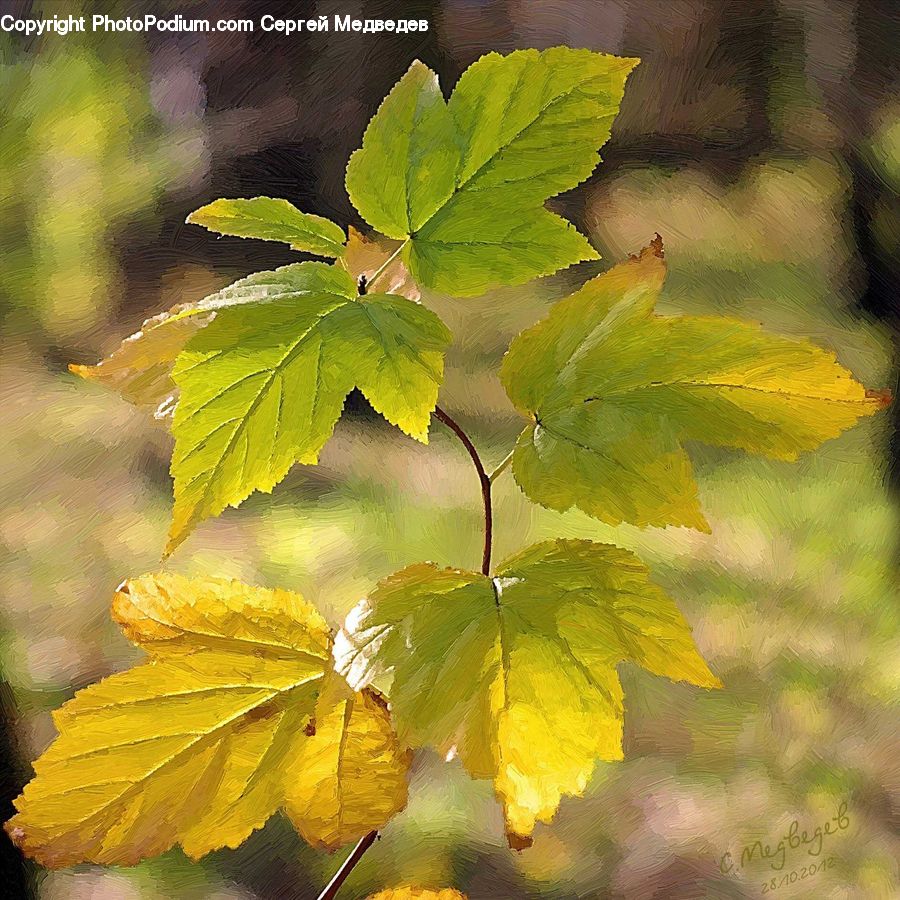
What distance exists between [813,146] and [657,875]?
37 cm

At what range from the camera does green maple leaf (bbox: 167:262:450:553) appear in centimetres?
18

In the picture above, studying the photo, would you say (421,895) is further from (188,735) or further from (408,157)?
(408,157)

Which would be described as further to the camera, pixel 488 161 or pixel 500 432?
pixel 500 432

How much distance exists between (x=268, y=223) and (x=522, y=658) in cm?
12

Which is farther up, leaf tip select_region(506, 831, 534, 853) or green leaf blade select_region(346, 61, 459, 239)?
green leaf blade select_region(346, 61, 459, 239)

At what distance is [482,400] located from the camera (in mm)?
417

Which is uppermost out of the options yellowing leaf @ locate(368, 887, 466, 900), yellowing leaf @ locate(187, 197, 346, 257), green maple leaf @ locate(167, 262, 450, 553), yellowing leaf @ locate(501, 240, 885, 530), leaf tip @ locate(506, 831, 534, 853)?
yellowing leaf @ locate(187, 197, 346, 257)

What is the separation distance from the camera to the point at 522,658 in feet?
0.61

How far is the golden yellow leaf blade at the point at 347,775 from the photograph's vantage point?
8.1 inches

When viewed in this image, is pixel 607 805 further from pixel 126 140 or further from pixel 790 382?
pixel 126 140
